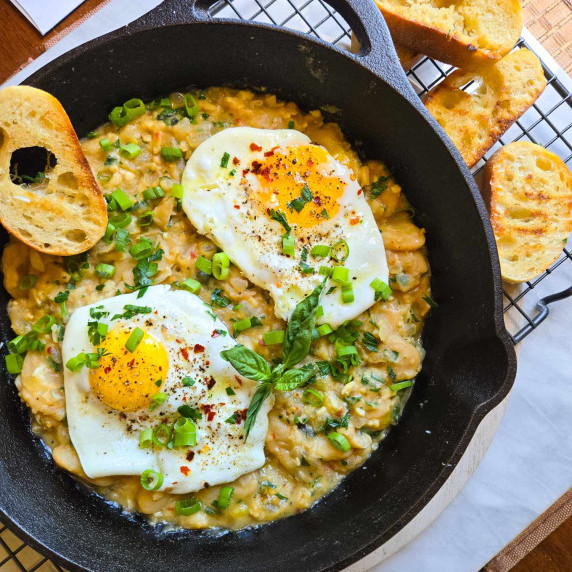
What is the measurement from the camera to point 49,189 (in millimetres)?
3275

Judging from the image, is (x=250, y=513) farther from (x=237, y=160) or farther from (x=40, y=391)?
(x=237, y=160)

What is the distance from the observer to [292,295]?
340cm

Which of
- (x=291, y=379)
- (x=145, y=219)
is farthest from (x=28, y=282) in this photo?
(x=291, y=379)

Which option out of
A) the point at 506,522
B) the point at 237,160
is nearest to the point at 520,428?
the point at 506,522

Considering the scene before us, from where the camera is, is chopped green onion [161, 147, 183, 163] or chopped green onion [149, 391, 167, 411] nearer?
chopped green onion [149, 391, 167, 411]

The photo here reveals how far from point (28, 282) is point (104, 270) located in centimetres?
42

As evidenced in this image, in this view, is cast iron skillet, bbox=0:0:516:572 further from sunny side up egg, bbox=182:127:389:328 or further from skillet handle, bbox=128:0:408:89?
sunny side up egg, bbox=182:127:389:328

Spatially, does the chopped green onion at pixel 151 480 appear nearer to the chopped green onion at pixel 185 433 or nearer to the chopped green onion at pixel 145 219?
the chopped green onion at pixel 185 433

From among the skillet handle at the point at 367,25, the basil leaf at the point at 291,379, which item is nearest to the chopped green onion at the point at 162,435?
the basil leaf at the point at 291,379

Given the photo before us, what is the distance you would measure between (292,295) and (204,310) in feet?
1.51

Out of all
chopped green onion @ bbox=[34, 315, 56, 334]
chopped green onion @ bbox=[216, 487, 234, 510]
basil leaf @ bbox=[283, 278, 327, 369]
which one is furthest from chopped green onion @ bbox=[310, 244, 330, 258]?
chopped green onion @ bbox=[34, 315, 56, 334]

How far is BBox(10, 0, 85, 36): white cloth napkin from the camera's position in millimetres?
3877

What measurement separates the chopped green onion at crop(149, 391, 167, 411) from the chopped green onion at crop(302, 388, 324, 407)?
73 centimetres

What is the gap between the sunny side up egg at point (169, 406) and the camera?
128 inches
